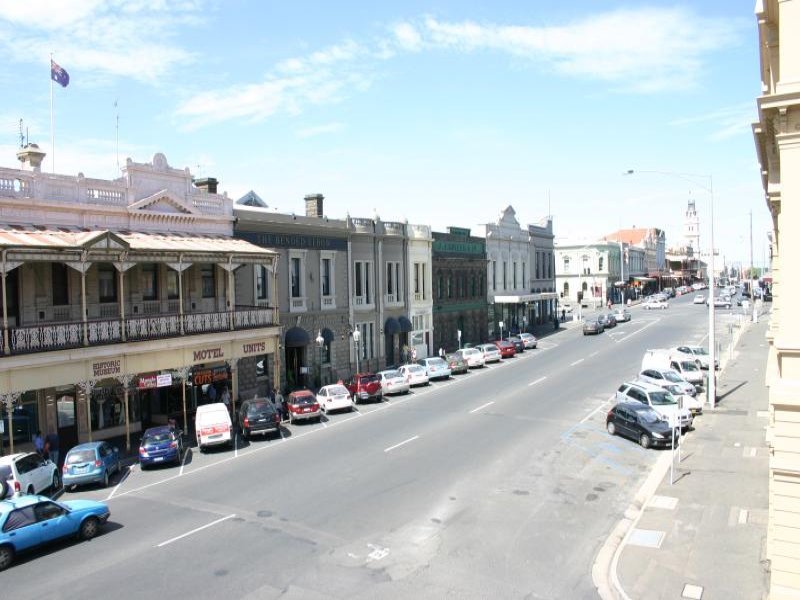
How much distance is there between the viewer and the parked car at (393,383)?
1458 inches

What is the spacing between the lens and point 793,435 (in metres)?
10.9

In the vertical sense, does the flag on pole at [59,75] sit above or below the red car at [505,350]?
above

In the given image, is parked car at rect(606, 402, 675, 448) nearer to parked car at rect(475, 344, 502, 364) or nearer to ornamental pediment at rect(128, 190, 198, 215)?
ornamental pediment at rect(128, 190, 198, 215)

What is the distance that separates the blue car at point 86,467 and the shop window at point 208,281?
38.7ft

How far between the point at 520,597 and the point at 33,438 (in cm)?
1931

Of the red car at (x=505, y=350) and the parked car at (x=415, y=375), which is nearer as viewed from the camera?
the parked car at (x=415, y=375)

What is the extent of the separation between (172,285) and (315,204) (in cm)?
1339

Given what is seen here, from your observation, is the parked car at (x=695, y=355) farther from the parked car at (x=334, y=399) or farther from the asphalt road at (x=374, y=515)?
the parked car at (x=334, y=399)

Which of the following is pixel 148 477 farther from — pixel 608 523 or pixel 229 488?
pixel 608 523

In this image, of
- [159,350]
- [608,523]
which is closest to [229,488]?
[159,350]

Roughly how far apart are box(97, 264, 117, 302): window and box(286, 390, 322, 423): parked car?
27.7 feet

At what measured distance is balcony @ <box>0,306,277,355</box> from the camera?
23375 millimetres

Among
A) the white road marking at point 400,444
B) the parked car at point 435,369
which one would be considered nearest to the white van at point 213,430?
the white road marking at point 400,444

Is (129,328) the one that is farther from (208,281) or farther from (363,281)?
(363,281)
